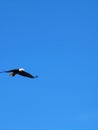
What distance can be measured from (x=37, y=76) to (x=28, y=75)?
2.90 m

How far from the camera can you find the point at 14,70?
244ft

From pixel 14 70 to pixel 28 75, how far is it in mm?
2528

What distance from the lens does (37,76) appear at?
235ft

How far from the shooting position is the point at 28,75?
2916 inches

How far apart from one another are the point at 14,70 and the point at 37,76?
16.1 ft
